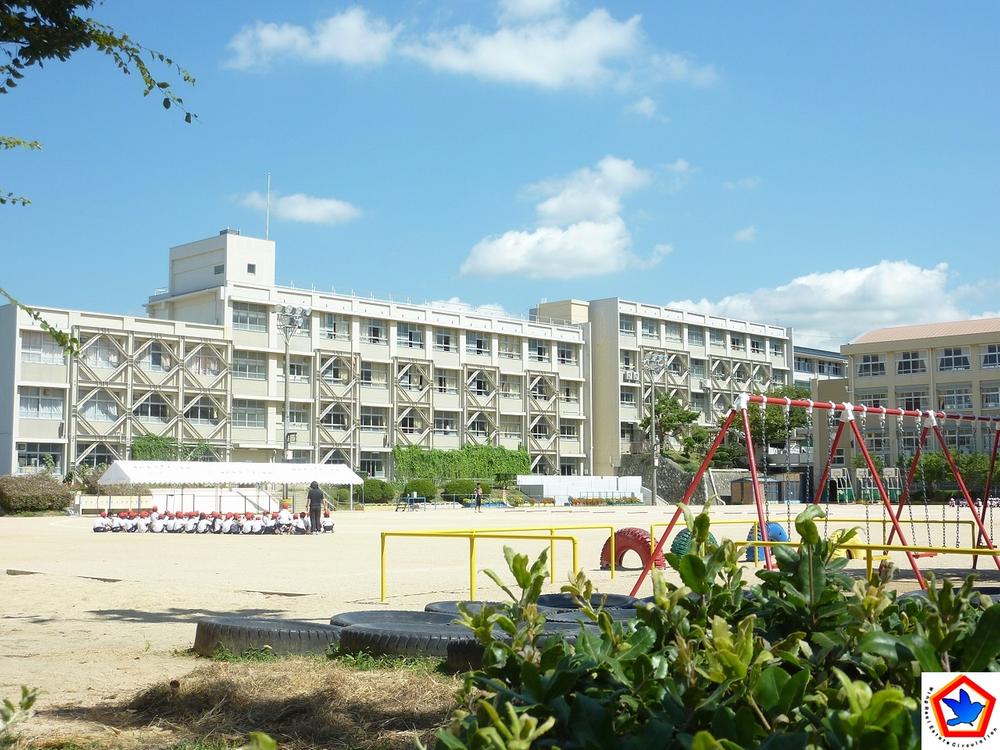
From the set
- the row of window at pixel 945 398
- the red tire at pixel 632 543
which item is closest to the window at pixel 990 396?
the row of window at pixel 945 398

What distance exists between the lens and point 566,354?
113 metres

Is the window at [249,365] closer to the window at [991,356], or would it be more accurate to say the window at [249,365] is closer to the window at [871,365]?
the window at [871,365]

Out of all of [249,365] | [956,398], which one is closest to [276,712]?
[249,365]

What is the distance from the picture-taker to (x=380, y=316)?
96.4 metres

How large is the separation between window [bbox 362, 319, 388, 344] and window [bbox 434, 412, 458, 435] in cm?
884

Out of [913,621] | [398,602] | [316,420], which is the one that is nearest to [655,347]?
[316,420]

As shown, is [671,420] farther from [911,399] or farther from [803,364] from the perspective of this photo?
[803,364]

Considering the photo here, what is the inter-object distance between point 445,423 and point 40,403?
36.3 metres

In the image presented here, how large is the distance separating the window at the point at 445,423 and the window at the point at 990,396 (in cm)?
4502

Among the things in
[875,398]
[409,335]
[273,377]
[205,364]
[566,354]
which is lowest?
A: [875,398]

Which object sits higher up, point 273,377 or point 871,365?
point 871,365

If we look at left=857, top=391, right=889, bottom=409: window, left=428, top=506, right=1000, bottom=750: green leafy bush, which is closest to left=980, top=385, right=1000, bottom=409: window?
left=857, top=391, right=889, bottom=409: window

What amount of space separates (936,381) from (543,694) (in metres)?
95.2

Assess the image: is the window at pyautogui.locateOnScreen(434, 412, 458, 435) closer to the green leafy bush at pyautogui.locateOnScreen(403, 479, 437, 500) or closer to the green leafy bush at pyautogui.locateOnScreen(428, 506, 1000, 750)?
the green leafy bush at pyautogui.locateOnScreen(403, 479, 437, 500)
